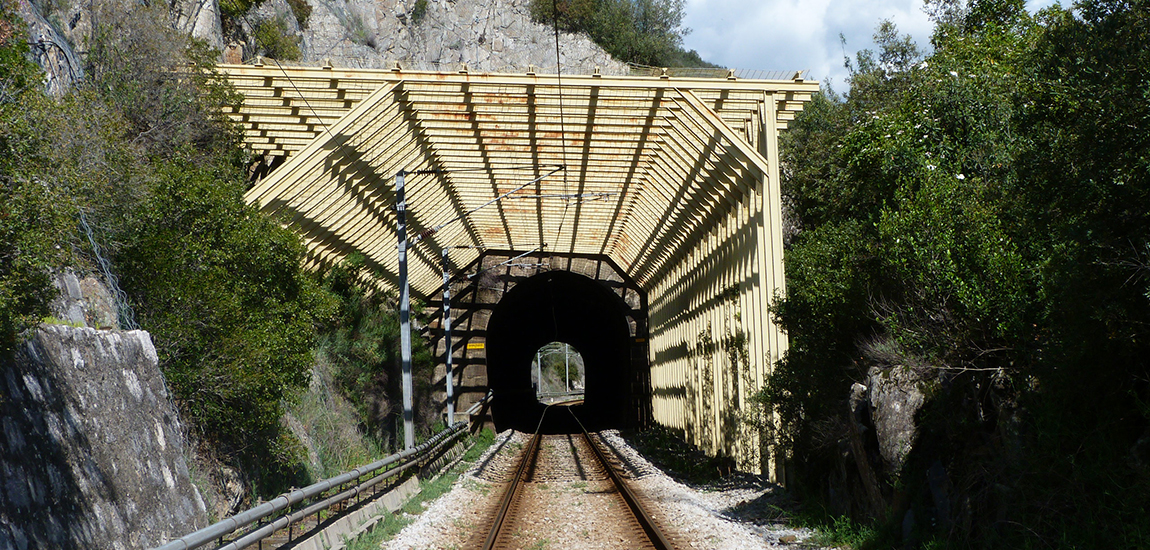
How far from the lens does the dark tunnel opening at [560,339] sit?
123 ft

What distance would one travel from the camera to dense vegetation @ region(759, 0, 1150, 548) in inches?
250

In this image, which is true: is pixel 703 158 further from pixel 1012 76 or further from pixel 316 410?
Answer: pixel 316 410

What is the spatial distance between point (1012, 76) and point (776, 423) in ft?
23.5

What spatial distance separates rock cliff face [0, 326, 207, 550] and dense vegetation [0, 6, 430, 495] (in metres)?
0.98

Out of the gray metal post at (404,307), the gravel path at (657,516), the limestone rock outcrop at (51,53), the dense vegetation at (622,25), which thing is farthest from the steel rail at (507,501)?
the dense vegetation at (622,25)

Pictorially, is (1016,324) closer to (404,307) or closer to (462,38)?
(404,307)

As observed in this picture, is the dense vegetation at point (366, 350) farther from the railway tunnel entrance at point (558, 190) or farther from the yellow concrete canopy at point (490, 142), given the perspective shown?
the yellow concrete canopy at point (490, 142)

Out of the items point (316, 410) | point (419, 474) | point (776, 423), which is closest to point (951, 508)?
point (776, 423)

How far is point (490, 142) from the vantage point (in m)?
19.2

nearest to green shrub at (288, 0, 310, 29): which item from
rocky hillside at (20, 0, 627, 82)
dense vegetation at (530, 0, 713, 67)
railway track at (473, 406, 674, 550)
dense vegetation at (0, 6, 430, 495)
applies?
rocky hillside at (20, 0, 627, 82)

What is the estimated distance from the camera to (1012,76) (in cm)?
1516

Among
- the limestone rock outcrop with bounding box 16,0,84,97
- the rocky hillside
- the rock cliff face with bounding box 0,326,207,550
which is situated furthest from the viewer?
the rocky hillside

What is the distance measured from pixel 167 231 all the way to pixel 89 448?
4278 millimetres

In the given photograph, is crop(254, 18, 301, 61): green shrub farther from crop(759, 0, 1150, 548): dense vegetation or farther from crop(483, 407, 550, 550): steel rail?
crop(759, 0, 1150, 548): dense vegetation
